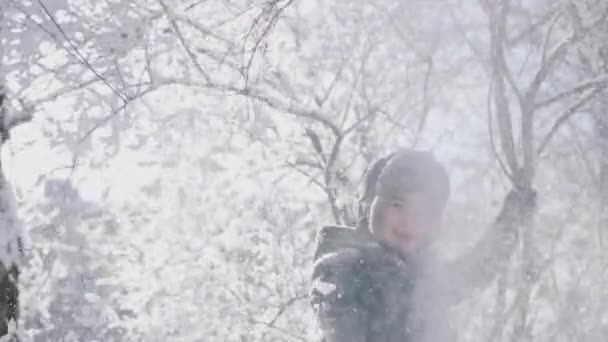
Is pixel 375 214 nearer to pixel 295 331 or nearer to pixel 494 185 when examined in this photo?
pixel 494 185

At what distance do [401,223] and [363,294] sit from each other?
0.99 ft

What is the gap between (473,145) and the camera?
781cm

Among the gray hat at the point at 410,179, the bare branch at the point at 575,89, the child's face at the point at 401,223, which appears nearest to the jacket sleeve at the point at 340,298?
the child's face at the point at 401,223

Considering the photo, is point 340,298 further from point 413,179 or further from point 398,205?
point 413,179

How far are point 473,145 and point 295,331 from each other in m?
3.21

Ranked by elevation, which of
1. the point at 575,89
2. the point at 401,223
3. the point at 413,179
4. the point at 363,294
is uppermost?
the point at 575,89

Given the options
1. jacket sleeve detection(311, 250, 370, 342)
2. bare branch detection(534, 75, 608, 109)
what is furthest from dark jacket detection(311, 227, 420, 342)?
bare branch detection(534, 75, 608, 109)

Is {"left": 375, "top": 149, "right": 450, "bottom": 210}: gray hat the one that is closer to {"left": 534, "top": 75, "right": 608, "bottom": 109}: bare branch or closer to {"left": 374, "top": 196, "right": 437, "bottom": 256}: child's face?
{"left": 374, "top": 196, "right": 437, "bottom": 256}: child's face

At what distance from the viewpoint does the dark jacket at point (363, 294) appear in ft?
7.73

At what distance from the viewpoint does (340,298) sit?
237cm

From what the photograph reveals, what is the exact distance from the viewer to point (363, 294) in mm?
2430

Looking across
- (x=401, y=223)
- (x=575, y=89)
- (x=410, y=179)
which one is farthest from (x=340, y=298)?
(x=575, y=89)

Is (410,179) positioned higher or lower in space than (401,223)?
higher

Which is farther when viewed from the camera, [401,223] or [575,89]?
[575,89]
